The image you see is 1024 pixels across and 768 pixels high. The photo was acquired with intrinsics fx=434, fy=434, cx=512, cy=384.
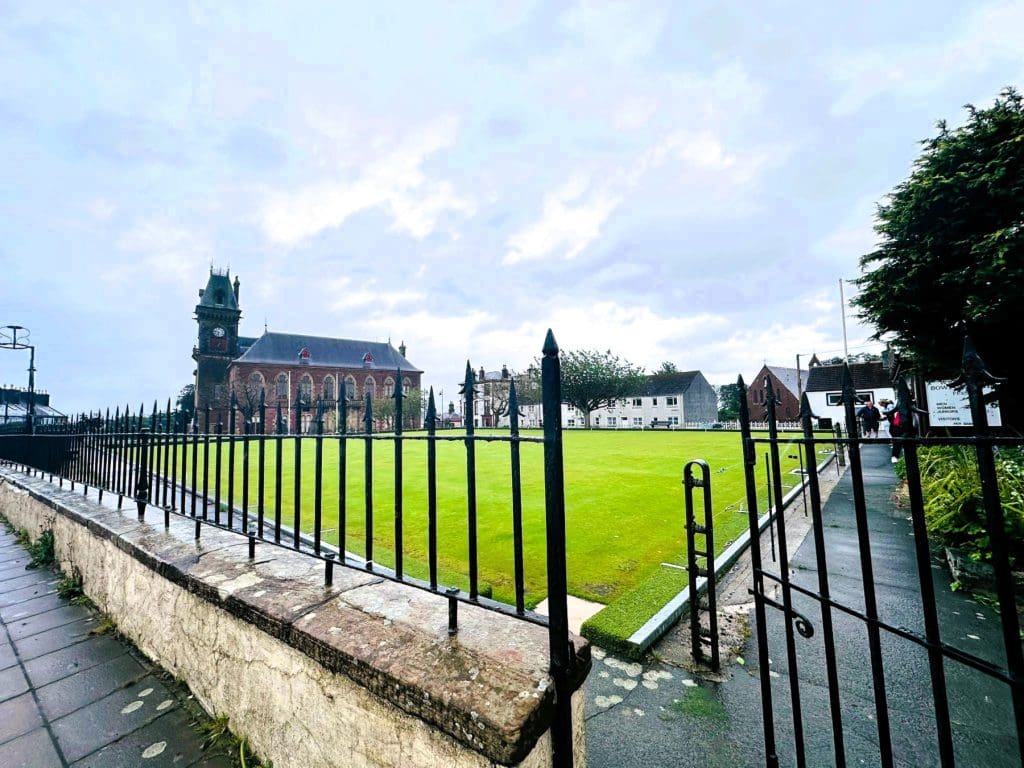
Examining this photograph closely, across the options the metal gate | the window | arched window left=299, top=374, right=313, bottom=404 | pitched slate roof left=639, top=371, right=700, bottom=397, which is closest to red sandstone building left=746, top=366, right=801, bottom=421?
pitched slate roof left=639, top=371, right=700, bottom=397

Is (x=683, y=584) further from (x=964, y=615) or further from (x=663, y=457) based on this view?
(x=663, y=457)

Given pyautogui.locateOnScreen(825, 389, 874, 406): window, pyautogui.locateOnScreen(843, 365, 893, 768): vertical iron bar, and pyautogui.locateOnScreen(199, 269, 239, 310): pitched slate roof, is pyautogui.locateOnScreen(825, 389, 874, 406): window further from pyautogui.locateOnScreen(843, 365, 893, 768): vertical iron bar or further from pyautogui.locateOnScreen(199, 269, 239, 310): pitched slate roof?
pyautogui.locateOnScreen(199, 269, 239, 310): pitched slate roof

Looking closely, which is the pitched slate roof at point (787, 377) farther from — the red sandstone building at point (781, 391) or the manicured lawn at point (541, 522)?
the manicured lawn at point (541, 522)

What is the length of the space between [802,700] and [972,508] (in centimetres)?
347

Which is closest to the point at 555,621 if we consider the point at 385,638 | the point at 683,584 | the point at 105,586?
the point at 385,638

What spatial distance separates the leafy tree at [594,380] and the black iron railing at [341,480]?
45486mm

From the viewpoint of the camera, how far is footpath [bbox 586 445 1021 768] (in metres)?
2.21

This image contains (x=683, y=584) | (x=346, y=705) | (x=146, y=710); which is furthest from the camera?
(x=683, y=584)

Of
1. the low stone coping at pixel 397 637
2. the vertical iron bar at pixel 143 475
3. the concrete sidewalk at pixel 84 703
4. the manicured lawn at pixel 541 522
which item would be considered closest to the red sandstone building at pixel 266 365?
the manicured lawn at pixel 541 522

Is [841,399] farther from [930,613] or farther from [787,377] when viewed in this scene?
[787,377]

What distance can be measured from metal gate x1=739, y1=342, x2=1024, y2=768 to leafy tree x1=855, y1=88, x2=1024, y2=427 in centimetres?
499

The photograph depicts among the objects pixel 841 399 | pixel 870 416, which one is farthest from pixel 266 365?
pixel 841 399

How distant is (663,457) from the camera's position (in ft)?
49.5

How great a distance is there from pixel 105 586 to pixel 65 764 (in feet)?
6.09
